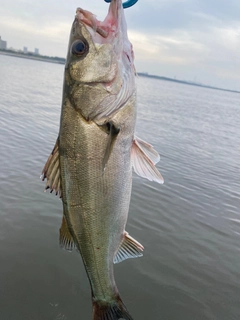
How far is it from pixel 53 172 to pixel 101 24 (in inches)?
48.2

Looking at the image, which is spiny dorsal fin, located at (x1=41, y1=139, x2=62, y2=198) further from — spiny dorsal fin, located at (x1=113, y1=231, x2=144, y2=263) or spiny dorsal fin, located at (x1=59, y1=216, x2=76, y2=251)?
spiny dorsal fin, located at (x1=113, y1=231, x2=144, y2=263)

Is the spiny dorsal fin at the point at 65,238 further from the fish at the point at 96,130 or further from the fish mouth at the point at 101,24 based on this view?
the fish mouth at the point at 101,24

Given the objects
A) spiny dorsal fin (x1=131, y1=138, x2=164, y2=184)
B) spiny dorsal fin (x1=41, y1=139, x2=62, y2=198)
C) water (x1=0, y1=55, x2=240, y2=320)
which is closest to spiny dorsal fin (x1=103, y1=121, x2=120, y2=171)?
spiny dorsal fin (x1=131, y1=138, x2=164, y2=184)

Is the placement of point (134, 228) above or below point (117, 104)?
below

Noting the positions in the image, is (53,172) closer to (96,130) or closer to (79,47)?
(96,130)

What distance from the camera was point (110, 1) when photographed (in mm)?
2324

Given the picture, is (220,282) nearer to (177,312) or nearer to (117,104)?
(177,312)

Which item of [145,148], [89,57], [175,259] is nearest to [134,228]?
[175,259]

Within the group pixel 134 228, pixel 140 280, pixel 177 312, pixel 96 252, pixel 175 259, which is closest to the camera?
pixel 96 252

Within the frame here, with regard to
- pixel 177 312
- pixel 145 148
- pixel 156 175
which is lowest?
pixel 177 312

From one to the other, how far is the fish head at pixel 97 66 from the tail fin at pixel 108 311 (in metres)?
1.67

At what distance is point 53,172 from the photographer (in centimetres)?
254

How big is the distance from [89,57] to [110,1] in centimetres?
44

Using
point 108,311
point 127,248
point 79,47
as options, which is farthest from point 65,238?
point 79,47
